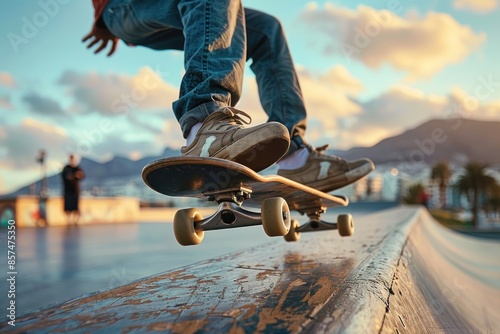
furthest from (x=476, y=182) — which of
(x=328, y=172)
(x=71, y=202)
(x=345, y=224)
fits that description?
(x=328, y=172)

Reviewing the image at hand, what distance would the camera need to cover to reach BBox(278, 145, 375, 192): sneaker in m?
1.95

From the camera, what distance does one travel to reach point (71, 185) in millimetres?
9820

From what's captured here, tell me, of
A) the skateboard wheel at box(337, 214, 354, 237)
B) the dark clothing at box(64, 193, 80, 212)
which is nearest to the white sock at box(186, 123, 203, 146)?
the skateboard wheel at box(337, 214, 354, 237)

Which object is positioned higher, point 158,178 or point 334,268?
point 158,178

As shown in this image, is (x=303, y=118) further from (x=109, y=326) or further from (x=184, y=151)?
(x=109, y=326)

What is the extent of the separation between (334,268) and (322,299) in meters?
0.46

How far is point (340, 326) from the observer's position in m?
0.59

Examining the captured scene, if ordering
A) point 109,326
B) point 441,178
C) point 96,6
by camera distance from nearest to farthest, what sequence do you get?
point 109,326, point 96,6, point 441,178

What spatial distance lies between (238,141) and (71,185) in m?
9.61

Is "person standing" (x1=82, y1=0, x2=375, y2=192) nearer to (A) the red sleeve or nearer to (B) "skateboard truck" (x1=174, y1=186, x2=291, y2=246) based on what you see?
(A) the red sleeve

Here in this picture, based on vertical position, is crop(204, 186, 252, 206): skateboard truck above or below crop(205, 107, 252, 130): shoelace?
below

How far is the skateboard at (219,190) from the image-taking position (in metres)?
1.24

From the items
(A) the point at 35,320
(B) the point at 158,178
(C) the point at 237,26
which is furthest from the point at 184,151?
(A) the point at 35,320

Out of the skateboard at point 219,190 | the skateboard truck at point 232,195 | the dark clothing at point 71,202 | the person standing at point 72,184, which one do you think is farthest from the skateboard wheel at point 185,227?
the dark clothing at point 71,202
